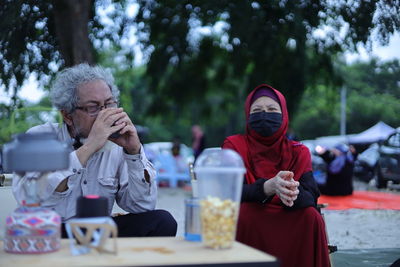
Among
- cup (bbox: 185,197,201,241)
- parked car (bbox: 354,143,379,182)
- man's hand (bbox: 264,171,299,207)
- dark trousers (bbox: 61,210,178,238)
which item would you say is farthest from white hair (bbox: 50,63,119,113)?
parked car (bbox: 354,143,379,182)

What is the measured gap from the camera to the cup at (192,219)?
2.00 meters

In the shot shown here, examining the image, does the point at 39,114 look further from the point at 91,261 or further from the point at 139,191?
the point at 91,261

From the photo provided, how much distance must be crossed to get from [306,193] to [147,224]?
97 centimetres

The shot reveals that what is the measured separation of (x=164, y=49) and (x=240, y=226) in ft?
20.9

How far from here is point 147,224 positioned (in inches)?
109

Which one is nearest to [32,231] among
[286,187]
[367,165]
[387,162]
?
[286,187]

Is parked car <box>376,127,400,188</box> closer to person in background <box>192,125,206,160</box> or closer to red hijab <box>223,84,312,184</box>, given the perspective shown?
person in background <box>192,125,206,160</box>

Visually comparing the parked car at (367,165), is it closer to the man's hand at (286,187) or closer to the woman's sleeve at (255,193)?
the woman's sleeve at (255,193)

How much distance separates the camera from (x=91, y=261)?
1682 mm

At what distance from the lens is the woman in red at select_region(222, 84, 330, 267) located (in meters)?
3.09

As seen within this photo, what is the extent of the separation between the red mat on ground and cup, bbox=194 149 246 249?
6.98 m

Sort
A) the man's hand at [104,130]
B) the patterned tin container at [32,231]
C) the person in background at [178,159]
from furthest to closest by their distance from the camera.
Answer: the person in background at [178,159] → the man's hand at [104,130] → the patterned tin container at [32,231]

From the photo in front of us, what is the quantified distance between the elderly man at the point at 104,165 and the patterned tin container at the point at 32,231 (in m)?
0.65

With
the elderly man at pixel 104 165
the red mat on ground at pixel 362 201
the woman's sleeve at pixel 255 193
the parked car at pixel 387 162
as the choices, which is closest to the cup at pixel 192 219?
the elderly man at pixel 104 165
